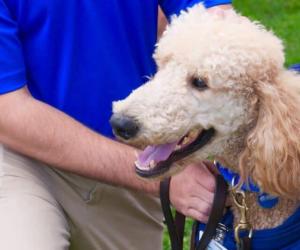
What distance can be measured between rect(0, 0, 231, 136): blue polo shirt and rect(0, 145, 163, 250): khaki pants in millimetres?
214

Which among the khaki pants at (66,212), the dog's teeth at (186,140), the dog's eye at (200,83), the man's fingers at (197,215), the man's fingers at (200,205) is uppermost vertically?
the dog's eye at (200,83)

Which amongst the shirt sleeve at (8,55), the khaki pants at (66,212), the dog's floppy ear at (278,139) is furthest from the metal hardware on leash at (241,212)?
the shirt sleeve at (8,55)

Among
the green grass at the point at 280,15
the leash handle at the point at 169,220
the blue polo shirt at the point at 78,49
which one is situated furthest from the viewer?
the green grass at the point at 280,15

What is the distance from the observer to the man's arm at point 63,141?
8.66ft

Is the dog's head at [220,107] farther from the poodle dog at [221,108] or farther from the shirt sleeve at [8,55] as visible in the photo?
the shirt sleeve at [8,55]

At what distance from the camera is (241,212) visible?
2.44m

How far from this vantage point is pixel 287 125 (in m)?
2.23

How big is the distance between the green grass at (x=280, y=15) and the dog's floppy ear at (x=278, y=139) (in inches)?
119

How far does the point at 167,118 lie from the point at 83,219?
2.33ft

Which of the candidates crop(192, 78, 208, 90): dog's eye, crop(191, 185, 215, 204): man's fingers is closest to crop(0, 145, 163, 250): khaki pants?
crop(191, 185, 215, 204): man's fingers

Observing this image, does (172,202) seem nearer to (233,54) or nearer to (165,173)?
(165,173)

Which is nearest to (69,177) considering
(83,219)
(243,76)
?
(83,219)

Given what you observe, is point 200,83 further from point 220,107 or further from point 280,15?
point 280,15

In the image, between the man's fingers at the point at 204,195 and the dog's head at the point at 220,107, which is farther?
the man's fingers at the point at 204,195
